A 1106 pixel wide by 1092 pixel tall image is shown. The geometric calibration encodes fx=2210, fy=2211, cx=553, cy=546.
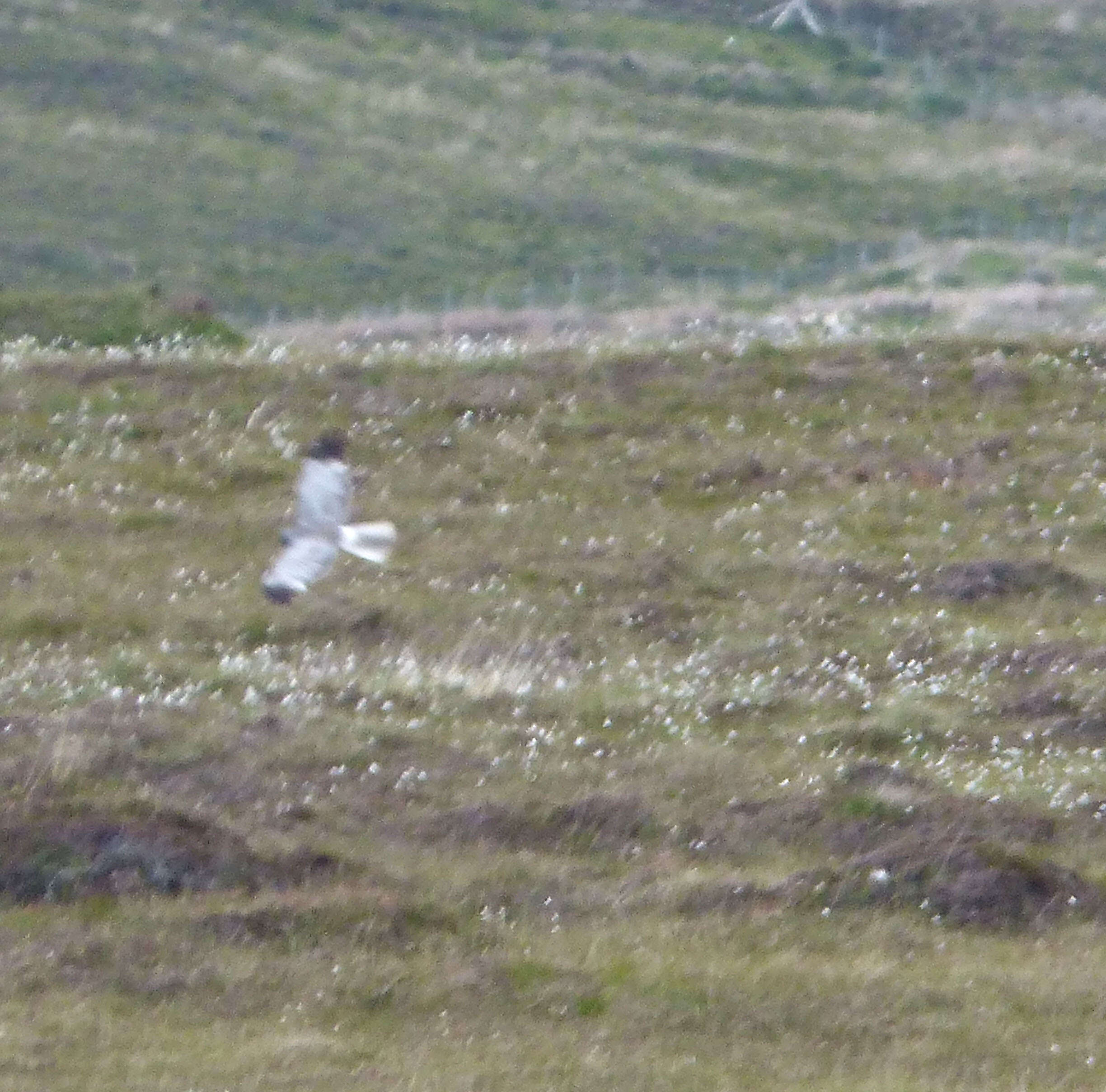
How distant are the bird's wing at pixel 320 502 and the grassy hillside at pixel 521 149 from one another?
33.6m

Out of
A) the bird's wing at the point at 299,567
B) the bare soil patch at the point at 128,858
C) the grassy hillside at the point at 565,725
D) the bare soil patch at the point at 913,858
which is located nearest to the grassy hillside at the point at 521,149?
the grassy hillside at the point at 565,725

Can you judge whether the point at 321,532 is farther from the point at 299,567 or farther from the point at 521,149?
the point at 521,149

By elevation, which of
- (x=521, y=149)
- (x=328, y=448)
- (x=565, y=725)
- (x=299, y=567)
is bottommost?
(x=565, y=725)

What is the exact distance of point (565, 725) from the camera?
13.7 m

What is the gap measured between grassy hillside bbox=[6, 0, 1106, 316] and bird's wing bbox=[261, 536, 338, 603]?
112ft

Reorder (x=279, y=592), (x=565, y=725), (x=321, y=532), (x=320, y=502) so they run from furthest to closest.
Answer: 1. (x=565, y=725)
2. (x=320, y=502)
3. (x=321, y=532)
4. (x=279, y=592)

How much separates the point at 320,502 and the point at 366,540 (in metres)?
0.68

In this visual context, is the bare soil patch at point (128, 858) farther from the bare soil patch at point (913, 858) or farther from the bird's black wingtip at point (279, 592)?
the bare soil patch at point (913, 858)

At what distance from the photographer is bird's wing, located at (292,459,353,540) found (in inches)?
465

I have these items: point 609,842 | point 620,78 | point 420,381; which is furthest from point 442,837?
A: point 620,78

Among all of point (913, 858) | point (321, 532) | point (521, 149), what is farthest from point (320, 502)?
point (521, 149)

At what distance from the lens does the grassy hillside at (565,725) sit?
948cm

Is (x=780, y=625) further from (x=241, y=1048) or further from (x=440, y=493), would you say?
(x=241, y=1048)

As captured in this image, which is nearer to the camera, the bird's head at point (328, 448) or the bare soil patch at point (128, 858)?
the bare soil patch at point (128, 858)
